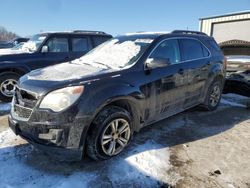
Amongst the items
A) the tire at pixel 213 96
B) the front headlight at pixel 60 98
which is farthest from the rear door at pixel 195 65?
the front headlight at pixel 60 98

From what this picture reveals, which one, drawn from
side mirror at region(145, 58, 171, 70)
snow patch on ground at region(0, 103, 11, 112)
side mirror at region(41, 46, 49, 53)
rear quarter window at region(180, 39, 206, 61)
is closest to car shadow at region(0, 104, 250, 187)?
side mirror at region(145, 58, 171, 70)

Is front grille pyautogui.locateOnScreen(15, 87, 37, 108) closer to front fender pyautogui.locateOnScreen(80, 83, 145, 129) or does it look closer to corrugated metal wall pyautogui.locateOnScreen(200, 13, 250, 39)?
A: front fender pyautogui.locateOnScreen(80, 83, 145, 129)

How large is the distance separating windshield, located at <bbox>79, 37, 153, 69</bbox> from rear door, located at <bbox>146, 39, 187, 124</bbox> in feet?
0.88

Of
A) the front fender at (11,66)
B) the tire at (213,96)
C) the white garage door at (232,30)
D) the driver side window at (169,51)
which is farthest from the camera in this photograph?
the white garage door at (232,30)

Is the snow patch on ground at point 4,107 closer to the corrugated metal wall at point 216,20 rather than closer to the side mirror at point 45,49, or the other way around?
the side mirror at point 45,49

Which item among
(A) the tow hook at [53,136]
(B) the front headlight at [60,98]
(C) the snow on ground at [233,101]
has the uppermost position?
(B) the front headlight at [60,98]

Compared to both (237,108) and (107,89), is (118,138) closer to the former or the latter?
(107,89)

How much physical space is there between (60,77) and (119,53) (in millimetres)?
1270

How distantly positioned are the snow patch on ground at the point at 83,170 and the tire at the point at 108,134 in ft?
0.49

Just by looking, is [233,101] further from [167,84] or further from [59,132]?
[59,132]

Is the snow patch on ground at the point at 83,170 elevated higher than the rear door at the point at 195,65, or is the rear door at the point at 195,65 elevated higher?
the rear door at the point at 195,65

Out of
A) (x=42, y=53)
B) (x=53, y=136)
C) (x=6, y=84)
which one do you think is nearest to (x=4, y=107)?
(x=6, y=84)

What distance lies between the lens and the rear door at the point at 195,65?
5203 millimetres

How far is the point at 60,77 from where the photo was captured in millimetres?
3760
